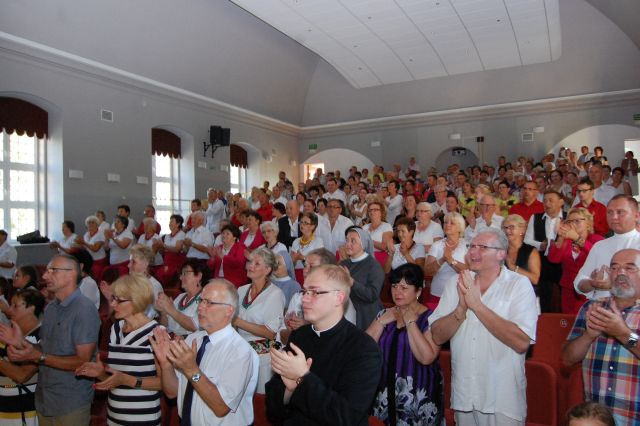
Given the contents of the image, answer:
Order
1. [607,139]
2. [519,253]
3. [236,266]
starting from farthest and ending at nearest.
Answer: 1. [607,139]
2. [236,266]
3. [519,253]

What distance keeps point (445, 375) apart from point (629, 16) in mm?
11561

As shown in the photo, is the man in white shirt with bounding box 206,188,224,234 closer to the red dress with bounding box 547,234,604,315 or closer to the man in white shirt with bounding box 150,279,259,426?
the red dress with bounding box 547,234,604,315

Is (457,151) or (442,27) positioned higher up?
(442,27)

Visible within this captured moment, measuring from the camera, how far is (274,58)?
14.3 metres

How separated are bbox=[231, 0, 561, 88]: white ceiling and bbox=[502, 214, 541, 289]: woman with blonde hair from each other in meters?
7.65

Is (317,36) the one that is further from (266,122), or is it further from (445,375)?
(445,375)

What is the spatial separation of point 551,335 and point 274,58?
40.8 feet

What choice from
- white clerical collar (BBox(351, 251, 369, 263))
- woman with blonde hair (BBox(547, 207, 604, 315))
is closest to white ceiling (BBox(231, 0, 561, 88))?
woman with blonde hair (BBox(547, 207, 604, 315))

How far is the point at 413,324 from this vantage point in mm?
2592

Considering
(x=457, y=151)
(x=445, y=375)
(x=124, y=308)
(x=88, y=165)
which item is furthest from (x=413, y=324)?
(x=457, y=151)

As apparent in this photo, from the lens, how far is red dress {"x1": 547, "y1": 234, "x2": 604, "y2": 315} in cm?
404

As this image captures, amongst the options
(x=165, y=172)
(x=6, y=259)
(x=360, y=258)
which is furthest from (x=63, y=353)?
(x=165, y=172)

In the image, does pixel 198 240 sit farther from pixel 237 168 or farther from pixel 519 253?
pixel 237 168

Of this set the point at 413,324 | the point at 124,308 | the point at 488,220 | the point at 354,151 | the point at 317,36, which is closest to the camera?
the point at 413,324
